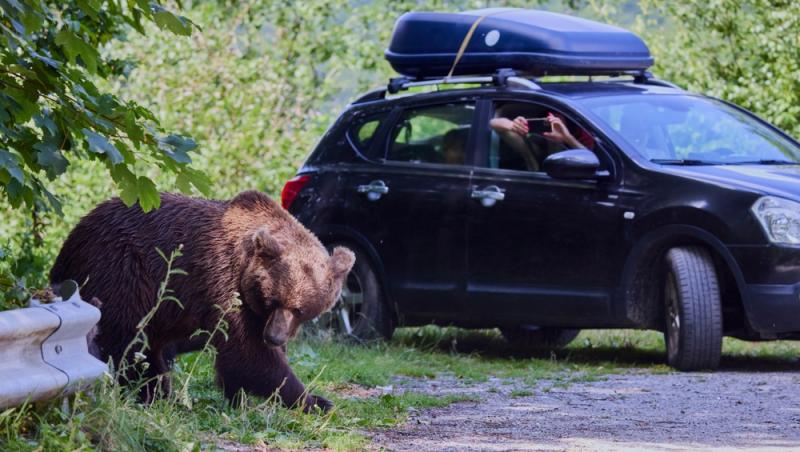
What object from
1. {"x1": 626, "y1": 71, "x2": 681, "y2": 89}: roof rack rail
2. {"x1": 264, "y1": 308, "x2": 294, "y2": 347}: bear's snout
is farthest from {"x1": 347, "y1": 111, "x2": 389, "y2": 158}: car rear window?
{"x1": 264, "y1": 308, "x2": 294, "y2": 347}: bear's snout

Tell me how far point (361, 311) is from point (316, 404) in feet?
12.6

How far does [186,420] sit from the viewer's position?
6207mm

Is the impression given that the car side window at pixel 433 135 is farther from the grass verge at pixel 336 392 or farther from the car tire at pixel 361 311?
the grass verge at pixel 336 392

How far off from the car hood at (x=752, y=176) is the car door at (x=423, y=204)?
5.39 feet

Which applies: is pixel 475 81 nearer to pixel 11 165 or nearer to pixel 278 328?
pixel 278 328

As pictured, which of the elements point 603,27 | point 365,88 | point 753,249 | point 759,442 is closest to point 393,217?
point 603,27

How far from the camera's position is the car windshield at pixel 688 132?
959 cm

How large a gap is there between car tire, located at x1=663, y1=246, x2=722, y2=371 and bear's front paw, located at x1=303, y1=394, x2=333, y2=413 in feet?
9.37

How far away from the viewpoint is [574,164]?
30.6 ft

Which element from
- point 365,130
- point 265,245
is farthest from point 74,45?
point 365,130

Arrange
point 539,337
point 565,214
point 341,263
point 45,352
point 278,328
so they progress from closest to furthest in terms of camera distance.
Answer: point 45,352 → point 278,328 → point 341,263 → point 565,214 → point 539,337

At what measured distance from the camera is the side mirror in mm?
9320

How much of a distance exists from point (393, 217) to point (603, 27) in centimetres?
206

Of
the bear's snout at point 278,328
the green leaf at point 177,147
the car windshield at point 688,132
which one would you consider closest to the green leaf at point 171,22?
the green leaf at point 177,147
